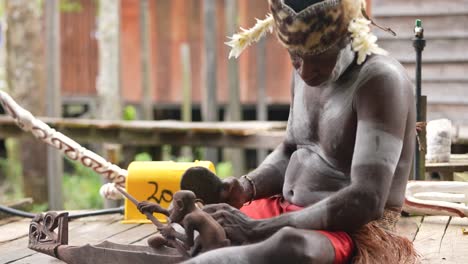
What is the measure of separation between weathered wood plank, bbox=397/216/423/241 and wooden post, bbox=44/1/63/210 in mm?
4727

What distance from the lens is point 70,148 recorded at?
4.66 metres

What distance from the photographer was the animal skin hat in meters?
2.93

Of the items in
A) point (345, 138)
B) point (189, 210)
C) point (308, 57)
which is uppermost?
point (308, 57)

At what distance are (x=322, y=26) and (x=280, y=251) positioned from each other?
0.75 metres

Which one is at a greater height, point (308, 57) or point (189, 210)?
point (308, 57)

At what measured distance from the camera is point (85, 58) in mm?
14609

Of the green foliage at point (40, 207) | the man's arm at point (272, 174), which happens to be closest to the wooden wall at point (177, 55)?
the green foliage at point (40, 207)

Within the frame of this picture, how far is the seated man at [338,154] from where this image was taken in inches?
Result: 115

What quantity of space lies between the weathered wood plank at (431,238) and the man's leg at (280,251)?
1003mm

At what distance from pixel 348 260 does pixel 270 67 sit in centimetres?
1019

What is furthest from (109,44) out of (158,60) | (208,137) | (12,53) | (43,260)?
(43,260)

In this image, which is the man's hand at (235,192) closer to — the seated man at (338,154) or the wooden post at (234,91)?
the seated man at (338,154)

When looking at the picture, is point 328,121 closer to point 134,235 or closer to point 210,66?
point 134,235

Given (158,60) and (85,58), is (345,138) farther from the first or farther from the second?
(85,58)
